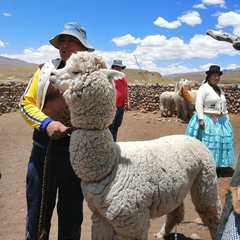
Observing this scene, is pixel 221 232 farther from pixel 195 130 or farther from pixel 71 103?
pixel 195 130

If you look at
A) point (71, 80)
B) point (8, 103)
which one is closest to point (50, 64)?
point (71, 80)

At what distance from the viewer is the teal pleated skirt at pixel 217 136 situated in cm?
519

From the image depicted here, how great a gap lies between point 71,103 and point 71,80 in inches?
5.9

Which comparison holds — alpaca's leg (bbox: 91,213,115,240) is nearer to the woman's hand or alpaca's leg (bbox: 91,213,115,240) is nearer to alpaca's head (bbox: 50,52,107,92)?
alpaca's head (bbox: 50,52,107,92)

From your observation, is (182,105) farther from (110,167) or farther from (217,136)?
(110,167)

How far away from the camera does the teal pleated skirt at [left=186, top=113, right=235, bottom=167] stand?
5.19 metres

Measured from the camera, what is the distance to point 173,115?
41.9ft

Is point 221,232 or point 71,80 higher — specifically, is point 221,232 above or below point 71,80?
below

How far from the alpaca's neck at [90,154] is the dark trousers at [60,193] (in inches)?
11.6

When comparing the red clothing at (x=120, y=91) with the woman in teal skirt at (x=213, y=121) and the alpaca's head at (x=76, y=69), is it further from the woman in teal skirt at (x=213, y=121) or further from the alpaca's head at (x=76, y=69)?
the alpaca's head at (x=76, y=69)

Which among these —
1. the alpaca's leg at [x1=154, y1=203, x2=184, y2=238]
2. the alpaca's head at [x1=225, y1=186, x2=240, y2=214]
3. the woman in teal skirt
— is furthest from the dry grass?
the alpaca's head at [x1=225, y1=186, x2=240, y2=214]

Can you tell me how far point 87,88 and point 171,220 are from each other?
2.02 meters

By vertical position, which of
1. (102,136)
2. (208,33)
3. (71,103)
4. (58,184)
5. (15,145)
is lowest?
(15,145)

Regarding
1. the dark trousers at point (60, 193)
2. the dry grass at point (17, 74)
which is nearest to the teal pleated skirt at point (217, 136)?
the dark trousers at point (60, 193)
